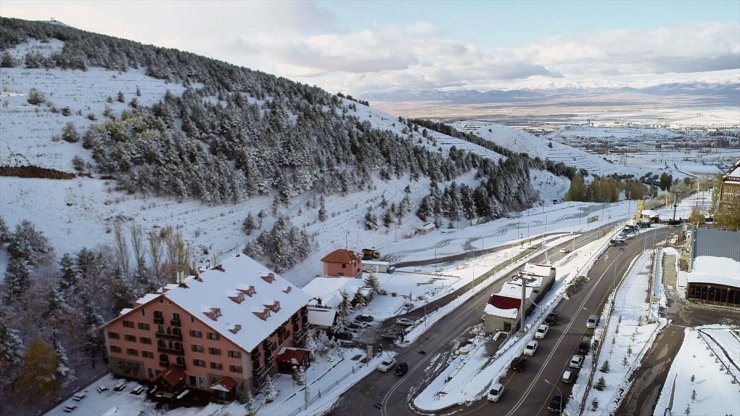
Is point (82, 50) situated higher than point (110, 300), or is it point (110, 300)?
point (82, 50)

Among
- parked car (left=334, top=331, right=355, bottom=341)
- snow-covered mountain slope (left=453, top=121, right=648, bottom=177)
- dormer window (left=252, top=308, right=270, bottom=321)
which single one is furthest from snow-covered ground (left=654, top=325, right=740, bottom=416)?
snow-covered mountain slope (left=453, top=121, right=648, bottom=177)

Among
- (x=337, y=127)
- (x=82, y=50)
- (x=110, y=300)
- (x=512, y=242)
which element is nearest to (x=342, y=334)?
(x=110, y=300)

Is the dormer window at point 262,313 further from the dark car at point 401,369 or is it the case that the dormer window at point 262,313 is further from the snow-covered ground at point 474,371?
the snow-covered ground at point 474,371

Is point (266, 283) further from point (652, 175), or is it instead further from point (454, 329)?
point (652, 175)

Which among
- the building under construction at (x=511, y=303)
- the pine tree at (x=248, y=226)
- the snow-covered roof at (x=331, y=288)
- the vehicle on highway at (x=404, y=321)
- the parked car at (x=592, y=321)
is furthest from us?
the pine tree at (x=248, y=226)

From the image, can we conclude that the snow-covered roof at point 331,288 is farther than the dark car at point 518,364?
Yes

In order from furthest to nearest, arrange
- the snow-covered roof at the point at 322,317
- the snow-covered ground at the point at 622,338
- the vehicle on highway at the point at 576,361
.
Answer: the snow-covered roof at the point at 322,317 < the vehicle on highway at the point at 576,361 < the snow-covered ground at the point at 622,338

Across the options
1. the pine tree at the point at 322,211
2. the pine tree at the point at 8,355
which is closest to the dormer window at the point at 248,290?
the pine tree at the point at 8,355

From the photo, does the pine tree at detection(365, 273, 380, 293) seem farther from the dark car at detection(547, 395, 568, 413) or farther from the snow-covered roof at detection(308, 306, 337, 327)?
the dark car at detection(547, 395, 568, 413)
